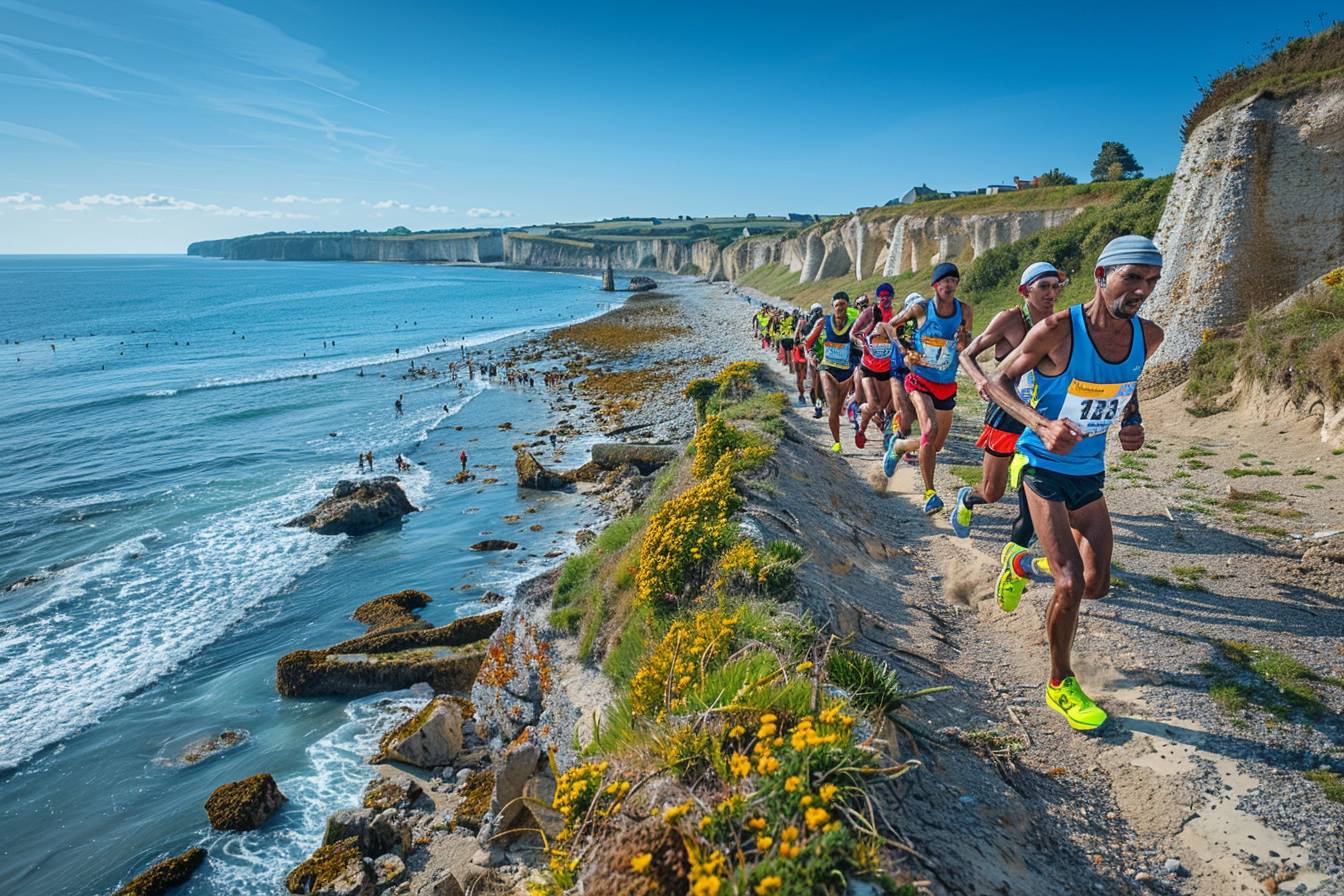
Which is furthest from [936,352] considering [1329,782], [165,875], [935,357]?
[165,875]

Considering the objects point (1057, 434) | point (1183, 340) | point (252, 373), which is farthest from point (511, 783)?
point (252, 373)

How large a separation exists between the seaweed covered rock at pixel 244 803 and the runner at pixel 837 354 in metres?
11.2

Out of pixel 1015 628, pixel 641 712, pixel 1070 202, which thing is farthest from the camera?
pixel 1070 202

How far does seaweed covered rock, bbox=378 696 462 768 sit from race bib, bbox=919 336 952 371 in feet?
30.3

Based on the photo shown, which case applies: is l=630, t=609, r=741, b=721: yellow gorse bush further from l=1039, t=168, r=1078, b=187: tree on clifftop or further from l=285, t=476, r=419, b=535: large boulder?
l=1039, t=168, r=1078, b=187: tree on clifftop

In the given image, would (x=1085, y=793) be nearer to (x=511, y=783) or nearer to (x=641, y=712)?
(x=641, y=712)

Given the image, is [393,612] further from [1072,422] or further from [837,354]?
[1072,422]

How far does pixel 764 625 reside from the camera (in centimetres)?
511

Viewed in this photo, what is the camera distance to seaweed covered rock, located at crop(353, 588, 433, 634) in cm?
1573

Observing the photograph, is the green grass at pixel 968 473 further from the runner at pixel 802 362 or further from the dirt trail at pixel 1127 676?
the runner at pixel 802 362

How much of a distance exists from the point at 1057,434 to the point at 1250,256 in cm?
1809

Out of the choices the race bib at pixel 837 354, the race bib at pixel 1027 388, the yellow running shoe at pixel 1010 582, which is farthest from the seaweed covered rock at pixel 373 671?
the race bib at pixel 1027 388

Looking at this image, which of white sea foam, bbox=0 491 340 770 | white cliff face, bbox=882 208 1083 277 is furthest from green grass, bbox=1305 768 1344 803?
white cliff face, bbox=882 208 1083 277

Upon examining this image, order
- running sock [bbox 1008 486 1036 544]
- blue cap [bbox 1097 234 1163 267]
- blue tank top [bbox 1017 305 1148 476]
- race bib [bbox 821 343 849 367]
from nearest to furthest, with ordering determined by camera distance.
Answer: blue cap [bbox 1097 234 1163 267] < blue tank top [bbox 1017 305 1148 476] < running sock [bbox 1008 486 1036 544] < race bib [bbox 821 343 849 367]
